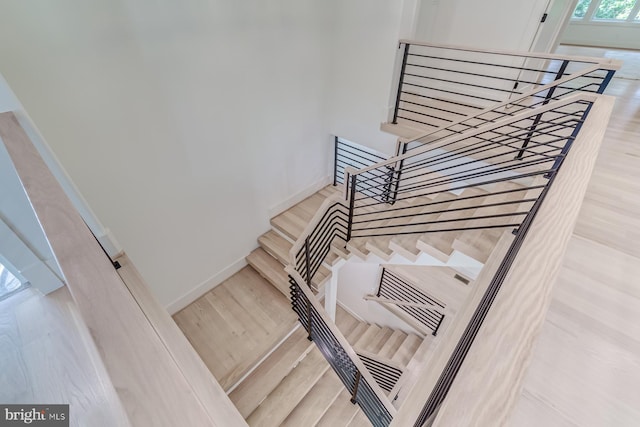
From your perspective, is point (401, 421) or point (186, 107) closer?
point (401, 421)

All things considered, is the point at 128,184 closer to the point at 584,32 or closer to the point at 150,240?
the point at 150,240

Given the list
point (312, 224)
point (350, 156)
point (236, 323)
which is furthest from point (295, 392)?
point (350, 156)

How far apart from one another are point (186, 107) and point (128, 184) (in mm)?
820

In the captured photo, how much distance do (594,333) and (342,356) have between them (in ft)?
6.19

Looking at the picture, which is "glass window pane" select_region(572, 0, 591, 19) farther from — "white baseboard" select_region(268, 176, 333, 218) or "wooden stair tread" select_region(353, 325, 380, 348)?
"wooden stair tread" select_region(353, 325, 380, 348)

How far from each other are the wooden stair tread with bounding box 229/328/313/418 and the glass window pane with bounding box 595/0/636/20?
10.3 metres

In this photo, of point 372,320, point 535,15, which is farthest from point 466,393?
point 372,320

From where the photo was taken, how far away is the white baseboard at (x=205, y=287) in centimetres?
314

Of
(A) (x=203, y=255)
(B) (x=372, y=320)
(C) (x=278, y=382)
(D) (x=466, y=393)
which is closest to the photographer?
(D) (x=466, y=393)

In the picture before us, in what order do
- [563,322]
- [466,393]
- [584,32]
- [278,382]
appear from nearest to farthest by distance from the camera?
[466,393] → [563,322] → [278,382] → [584,32]

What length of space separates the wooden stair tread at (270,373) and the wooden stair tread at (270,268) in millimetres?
555

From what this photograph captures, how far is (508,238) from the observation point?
6.06ft

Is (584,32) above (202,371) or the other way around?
above
